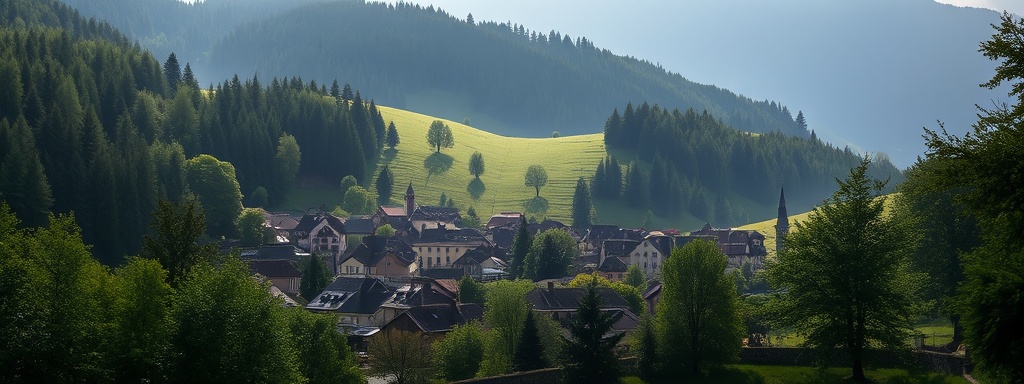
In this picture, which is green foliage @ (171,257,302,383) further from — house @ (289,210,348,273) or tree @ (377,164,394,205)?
tree @ (377,164,394,205)

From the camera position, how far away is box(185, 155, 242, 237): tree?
129250 mm

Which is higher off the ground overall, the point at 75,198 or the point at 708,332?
the point at 75,198

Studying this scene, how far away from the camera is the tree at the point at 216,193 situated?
12925 centimetres

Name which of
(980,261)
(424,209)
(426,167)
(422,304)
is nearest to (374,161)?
(426,167)

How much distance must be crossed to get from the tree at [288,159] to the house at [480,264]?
4177 cm

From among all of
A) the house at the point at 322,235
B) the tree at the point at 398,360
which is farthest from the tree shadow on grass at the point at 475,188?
the tree at the point at 398,360

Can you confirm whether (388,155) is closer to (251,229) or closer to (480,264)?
(251,229)

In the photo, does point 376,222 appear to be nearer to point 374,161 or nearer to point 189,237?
point 374,161

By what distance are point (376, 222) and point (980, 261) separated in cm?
12275

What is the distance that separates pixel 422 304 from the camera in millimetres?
80938

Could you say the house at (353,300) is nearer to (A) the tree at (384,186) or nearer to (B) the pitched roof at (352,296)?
(B) the pitched roof at (352,296)

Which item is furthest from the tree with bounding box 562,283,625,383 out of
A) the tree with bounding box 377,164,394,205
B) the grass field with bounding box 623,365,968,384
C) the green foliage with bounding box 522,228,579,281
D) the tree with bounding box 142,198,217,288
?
the tree with bounding box 377,164,394,205

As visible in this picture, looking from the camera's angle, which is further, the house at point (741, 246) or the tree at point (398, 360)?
the house at point (741, 246)

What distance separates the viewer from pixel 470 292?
92.1 meters
